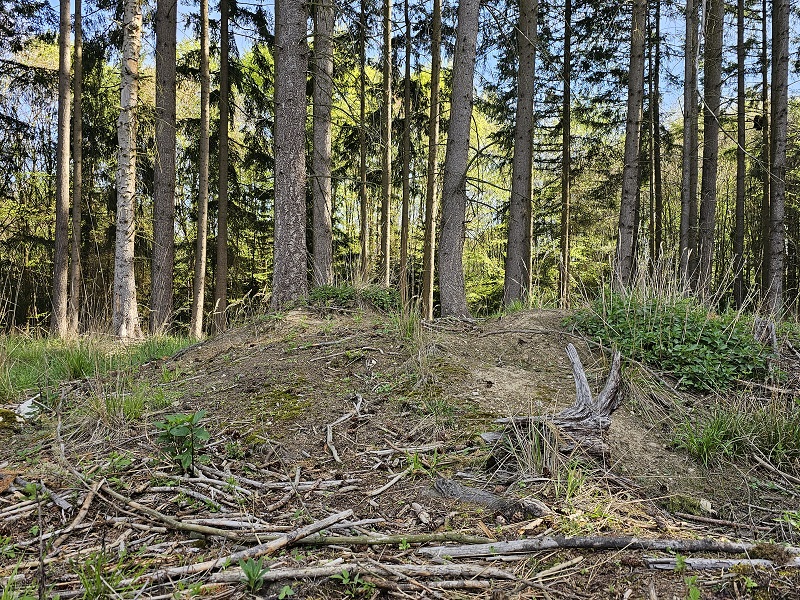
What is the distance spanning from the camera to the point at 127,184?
7.07 metres

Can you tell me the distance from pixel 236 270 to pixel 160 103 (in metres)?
6.01

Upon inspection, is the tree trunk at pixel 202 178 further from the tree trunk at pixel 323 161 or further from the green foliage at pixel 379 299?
the green foliage at pixel 379 299

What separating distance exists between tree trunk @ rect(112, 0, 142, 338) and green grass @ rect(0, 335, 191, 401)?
1.48 metres

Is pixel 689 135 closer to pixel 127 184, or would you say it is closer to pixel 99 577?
pixel 127 184

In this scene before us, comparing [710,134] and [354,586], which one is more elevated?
[710,134]

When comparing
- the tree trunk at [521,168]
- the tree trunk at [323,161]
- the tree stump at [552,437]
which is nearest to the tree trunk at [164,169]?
the tree trunk at [323,161]

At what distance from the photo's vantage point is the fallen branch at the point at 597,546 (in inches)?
77.7

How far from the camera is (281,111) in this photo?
19.4 feet

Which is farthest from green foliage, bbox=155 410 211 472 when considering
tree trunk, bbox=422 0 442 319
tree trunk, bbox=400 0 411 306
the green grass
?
tree trunk, bbox=422 0 442 319

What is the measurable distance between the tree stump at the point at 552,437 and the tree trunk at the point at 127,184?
601 centimetres

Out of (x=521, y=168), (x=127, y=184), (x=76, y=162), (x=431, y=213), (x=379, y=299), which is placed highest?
(x=76, y=162)

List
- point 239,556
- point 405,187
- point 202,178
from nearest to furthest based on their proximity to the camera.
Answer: point 239,556, point 405,187, point 202,178

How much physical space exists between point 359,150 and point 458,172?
23.3 ft

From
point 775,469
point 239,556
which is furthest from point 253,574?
point 775,469
